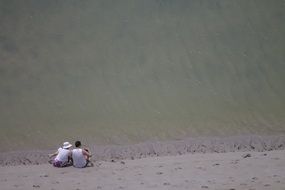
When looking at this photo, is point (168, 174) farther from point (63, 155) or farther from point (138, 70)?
point (138, 70)

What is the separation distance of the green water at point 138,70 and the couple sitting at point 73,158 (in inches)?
58.5

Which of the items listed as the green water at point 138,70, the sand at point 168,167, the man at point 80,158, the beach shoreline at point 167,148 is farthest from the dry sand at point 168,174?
the green water at point 138,70

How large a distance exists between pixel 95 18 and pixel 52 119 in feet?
12.9

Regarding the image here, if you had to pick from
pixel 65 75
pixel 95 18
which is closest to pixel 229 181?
pixel 65 75

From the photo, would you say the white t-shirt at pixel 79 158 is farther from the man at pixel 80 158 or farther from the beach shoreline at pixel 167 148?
the beach shoreline at pixel 167 148

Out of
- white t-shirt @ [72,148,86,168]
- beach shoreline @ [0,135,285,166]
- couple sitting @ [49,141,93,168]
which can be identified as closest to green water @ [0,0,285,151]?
beach shoreline @ [0,135,285,166]

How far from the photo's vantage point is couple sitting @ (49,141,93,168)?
7.29 m

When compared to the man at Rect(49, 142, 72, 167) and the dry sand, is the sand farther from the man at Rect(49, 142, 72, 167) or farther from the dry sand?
the man at Rect(49, 142, 72, 167)

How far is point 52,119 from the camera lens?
9898mm

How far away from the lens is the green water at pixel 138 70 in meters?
9.47

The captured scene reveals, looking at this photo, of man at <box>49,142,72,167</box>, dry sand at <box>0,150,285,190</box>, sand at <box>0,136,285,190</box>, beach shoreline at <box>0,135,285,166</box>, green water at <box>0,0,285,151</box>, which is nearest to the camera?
dry sand at <box>0,150,285,190</box>

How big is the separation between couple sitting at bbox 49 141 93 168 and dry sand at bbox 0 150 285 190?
0.42 ft

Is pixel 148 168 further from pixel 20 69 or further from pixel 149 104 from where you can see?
pixel 20 69

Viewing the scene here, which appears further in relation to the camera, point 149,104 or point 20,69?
point 20,69
